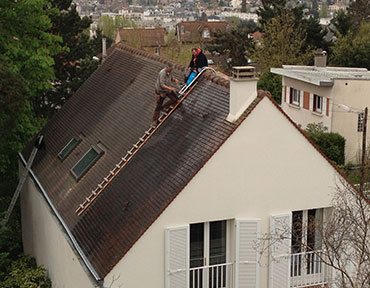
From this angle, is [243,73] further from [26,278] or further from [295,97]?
[295,97]

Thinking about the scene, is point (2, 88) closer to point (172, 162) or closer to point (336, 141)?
point (172, 162)

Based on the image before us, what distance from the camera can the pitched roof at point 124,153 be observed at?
46.0 feet

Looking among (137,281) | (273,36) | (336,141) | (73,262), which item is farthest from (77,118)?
(273,36)

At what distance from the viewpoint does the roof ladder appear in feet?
52.9

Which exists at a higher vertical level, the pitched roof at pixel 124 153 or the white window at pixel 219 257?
the pitched roof at pixel 124 153

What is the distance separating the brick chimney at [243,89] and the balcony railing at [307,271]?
3.99m

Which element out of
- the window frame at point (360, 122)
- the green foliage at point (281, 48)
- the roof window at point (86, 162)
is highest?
the green foliage at point (281, 48)

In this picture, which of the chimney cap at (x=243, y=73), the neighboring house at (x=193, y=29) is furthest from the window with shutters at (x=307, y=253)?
the neighboring house at (x=193, y=29)

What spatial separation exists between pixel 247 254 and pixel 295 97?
89.5 ft

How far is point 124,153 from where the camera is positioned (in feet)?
55.8

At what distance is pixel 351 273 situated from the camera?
15.5m

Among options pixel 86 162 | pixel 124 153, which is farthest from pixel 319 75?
pixel 124 153

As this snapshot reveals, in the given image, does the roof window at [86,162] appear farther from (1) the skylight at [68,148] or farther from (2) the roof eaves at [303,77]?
(2) the roof eaves at [303,77]

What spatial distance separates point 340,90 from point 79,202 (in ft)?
72.7
